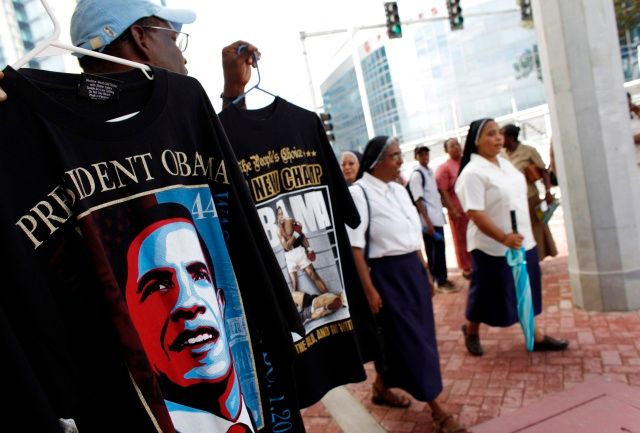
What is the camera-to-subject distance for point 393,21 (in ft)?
45.0

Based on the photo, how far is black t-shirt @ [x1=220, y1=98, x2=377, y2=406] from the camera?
1.86 meters

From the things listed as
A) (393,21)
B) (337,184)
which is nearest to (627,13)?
(393,21)

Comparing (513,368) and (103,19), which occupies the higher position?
(103,19)

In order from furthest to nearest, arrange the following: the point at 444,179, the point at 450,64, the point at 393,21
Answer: the point at 450,64 < the point at 393,21 < the point at 444,179

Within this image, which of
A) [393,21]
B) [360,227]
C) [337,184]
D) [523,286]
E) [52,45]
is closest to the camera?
[52,45]

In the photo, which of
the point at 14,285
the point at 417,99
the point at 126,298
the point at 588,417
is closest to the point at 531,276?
the point at 588,417

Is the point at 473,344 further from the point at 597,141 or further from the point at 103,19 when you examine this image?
the point at 103,19

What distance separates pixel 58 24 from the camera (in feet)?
3.97

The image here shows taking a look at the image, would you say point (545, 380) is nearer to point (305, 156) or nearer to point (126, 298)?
point (305, 156)

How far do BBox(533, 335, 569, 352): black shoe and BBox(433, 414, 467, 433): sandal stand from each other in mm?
1347

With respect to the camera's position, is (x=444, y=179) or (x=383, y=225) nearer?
(x=383, y=225)

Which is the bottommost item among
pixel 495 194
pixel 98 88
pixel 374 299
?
pixel 374 299

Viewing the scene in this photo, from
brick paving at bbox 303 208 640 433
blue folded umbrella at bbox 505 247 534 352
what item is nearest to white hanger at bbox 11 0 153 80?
brick paving at bbox 303 208 640 433

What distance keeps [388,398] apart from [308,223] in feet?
6.31
